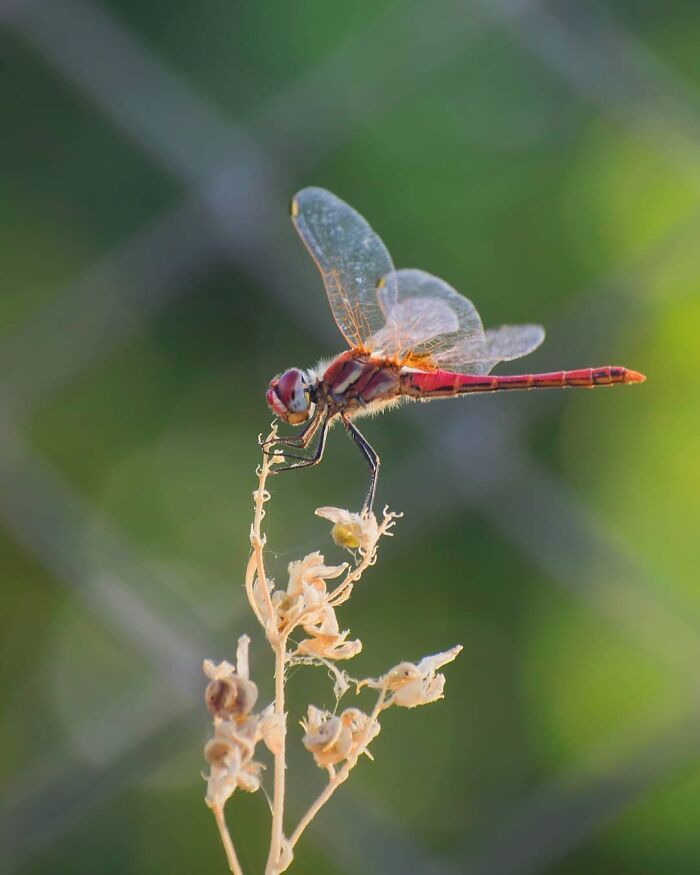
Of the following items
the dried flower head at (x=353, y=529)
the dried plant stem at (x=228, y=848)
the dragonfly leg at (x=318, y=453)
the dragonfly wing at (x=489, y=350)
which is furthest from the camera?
the dragonfly wing at (x=489, y=350)

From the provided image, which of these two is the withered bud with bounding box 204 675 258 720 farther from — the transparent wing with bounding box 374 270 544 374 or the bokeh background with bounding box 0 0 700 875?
the bokeh background with bounding box 0 0 700 875

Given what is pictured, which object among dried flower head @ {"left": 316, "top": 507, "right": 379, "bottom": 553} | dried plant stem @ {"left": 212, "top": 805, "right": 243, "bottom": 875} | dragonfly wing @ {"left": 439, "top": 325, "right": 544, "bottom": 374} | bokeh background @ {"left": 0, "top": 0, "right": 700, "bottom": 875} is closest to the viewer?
dried plant stem @ {"left": 212, "top": 805, "right": 243, "bottom": 875}

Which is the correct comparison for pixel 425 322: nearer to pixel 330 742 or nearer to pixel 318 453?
pixel 318 453

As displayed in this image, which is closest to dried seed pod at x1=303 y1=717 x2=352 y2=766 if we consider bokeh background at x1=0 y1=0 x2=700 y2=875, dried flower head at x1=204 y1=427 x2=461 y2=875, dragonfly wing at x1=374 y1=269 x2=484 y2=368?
dried flower head at x1=204 y1=427 x2=461 y2=875

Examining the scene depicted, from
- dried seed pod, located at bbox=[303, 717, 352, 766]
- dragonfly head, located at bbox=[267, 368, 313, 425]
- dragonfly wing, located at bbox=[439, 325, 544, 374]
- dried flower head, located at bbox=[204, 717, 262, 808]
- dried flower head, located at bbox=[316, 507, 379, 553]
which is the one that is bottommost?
dried flower head, located at bbox=[204, 717, 262, 808]

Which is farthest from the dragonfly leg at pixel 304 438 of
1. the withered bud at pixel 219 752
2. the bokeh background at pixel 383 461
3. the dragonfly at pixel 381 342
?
the bokeh background at pixel 383 461

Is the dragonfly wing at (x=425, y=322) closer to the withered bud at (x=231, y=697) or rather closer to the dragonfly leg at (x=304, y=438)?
the dragonfly leg at (x=304, y=438)

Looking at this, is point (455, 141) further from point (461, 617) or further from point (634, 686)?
point (634, 686)

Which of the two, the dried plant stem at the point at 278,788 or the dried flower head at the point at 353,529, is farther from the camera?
the dried flower head at the point at 353,529
